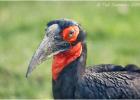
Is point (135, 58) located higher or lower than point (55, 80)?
lower

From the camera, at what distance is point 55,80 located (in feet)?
25.3

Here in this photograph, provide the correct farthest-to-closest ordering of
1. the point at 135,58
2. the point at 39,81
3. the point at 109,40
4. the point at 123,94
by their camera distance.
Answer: the point at 109,40 → the point at 135,58 → the point at 39,81 → the point at 123,94

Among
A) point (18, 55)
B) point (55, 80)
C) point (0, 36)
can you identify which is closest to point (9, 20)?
point (0, 36)

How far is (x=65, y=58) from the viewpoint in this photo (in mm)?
7645

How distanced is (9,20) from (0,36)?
24.0 inches

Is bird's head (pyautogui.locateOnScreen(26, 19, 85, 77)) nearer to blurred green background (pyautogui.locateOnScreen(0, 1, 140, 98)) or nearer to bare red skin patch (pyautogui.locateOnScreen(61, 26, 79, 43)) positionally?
bare red skin patch (pyautogui.locateOnScreen(61, 26, 79, 43))

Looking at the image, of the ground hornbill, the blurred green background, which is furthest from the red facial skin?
the blurred green background

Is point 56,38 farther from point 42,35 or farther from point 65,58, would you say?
point 42,35

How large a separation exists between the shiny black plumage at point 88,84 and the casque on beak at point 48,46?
0.09 meters

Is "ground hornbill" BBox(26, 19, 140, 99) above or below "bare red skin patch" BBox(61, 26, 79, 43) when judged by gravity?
below

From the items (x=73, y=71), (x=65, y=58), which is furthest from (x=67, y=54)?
(x=73, y=71)

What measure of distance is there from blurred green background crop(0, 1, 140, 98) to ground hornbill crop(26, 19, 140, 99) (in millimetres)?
1846

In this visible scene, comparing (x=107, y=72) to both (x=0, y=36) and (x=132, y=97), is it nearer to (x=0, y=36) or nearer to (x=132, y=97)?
(x=132, y=97)

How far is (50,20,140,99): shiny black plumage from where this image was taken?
7566 millimetres
